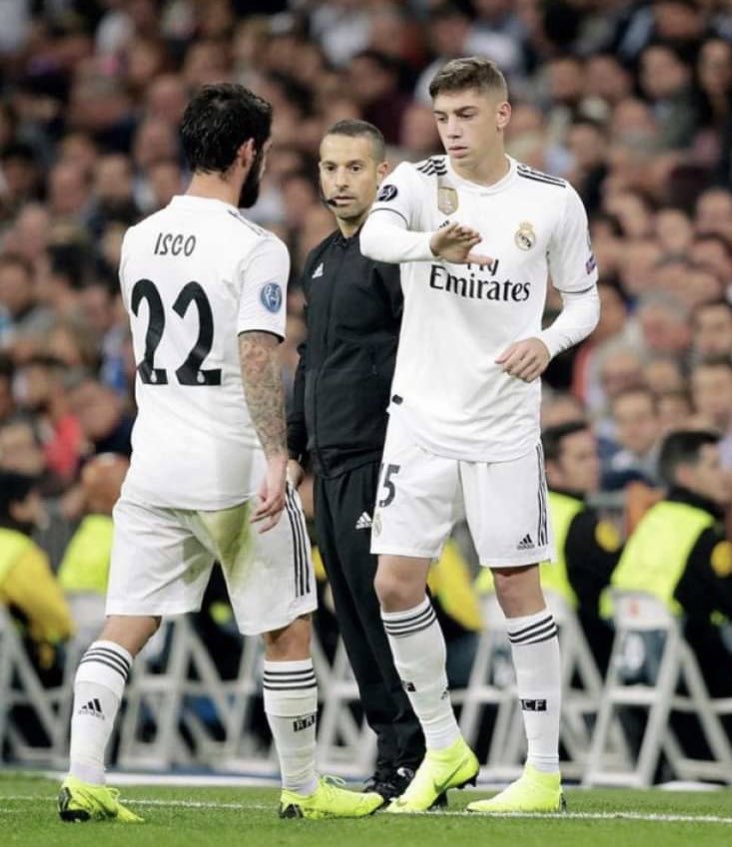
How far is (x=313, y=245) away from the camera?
51.5ft

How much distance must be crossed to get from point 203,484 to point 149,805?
5.53 ft

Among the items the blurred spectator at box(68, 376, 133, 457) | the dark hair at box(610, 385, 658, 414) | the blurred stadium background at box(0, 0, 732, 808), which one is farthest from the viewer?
the blurred spectator at box(68, 376, 133, 457)

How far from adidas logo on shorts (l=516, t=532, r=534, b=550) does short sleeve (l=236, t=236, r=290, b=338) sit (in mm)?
1089

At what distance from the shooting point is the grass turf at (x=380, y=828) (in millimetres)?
7066

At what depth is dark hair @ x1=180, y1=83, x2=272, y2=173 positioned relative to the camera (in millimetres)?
7785

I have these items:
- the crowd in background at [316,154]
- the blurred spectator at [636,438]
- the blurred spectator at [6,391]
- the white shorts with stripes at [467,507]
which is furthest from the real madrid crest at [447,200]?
the blurred spectator at [6,391]

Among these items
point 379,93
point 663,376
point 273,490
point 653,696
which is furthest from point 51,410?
point 273,490

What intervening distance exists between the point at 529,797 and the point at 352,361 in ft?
5.61

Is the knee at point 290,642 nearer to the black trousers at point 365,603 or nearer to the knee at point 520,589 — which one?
the knee at point 520,589

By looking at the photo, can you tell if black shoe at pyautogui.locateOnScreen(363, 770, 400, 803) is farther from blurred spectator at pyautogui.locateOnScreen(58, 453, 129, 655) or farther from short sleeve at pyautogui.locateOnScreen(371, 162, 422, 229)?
blurred spectator at pyautogui.locateOnScreen(58, 453, 129, 655)

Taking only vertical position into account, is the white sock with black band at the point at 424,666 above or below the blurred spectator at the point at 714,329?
below

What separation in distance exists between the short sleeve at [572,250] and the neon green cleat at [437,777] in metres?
1.61

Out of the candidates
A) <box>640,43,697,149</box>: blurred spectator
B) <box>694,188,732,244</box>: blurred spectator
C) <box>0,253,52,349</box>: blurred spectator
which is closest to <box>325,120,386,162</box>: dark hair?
<box>694,188,732,244</box>: blurred spectator

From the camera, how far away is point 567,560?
37.9 feet
